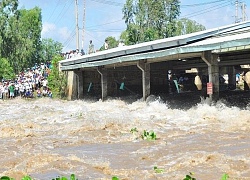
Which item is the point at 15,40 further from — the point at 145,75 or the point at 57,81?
the point at 145,75

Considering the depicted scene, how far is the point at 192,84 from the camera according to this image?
28453mm

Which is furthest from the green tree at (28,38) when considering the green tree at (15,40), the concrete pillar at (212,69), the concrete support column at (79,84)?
the concrete pillar at (212,69)

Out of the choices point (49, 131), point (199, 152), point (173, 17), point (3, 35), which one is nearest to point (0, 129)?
point (49, 131)

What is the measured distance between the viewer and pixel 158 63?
23703mm

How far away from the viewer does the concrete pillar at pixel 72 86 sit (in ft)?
84.2

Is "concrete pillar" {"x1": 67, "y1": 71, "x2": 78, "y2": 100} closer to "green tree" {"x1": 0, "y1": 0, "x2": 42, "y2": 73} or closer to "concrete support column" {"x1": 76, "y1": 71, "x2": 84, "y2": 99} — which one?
"concrete support column" {"x1": 76, "y1": 71, "x2": 84, "y2": 99}

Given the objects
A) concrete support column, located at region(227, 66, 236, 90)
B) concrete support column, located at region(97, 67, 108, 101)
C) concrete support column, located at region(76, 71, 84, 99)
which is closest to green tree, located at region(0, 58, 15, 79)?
concrete support column, located at region(76, 71, 84, 99)

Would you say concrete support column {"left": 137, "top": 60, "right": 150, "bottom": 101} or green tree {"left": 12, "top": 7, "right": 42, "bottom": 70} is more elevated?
green tree {"left": 12, "top": 7, "right": 42, "bottom": 70}

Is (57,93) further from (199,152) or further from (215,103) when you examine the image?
(199,152)

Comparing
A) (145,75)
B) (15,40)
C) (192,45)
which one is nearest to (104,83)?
(145,75)

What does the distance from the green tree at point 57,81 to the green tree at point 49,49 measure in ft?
96.4

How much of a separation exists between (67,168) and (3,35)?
40.9m

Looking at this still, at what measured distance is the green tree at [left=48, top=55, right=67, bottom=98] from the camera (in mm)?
26281

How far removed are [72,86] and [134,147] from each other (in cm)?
1810
